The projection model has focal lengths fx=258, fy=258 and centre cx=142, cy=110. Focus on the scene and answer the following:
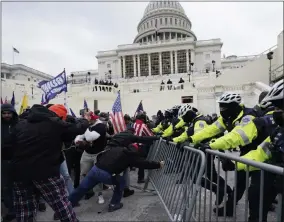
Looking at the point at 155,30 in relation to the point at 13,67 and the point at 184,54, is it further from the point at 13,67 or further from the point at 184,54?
the point at 13,67

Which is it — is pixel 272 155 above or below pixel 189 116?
below

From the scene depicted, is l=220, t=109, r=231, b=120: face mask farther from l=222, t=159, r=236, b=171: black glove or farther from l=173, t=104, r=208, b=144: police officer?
l=222, t=159, r=236, b=171: black glove

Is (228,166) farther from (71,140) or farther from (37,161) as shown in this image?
(37,161)

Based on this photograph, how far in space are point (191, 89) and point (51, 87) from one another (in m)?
19.4

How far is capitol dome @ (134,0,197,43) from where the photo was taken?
79.6 m

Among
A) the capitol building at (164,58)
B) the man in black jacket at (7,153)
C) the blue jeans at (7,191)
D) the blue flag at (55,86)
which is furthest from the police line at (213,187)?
the capitol building at (164,58)

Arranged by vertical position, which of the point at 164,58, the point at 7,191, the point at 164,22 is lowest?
the point at 7,191

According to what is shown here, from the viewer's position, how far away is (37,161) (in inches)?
113

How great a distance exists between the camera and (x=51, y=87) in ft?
33.6

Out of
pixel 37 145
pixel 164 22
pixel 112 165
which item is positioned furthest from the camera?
pixel 164 22

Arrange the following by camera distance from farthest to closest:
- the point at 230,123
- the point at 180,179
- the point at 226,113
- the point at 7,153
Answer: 1. the point at 230,123
2. the point at 226,113
3. the point at 180,179
4. the point at 7,153

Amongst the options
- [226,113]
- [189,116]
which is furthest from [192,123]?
[226,113]

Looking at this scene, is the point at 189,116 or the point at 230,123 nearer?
the point at 230,123

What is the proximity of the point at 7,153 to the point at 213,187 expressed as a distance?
2.60 metres
